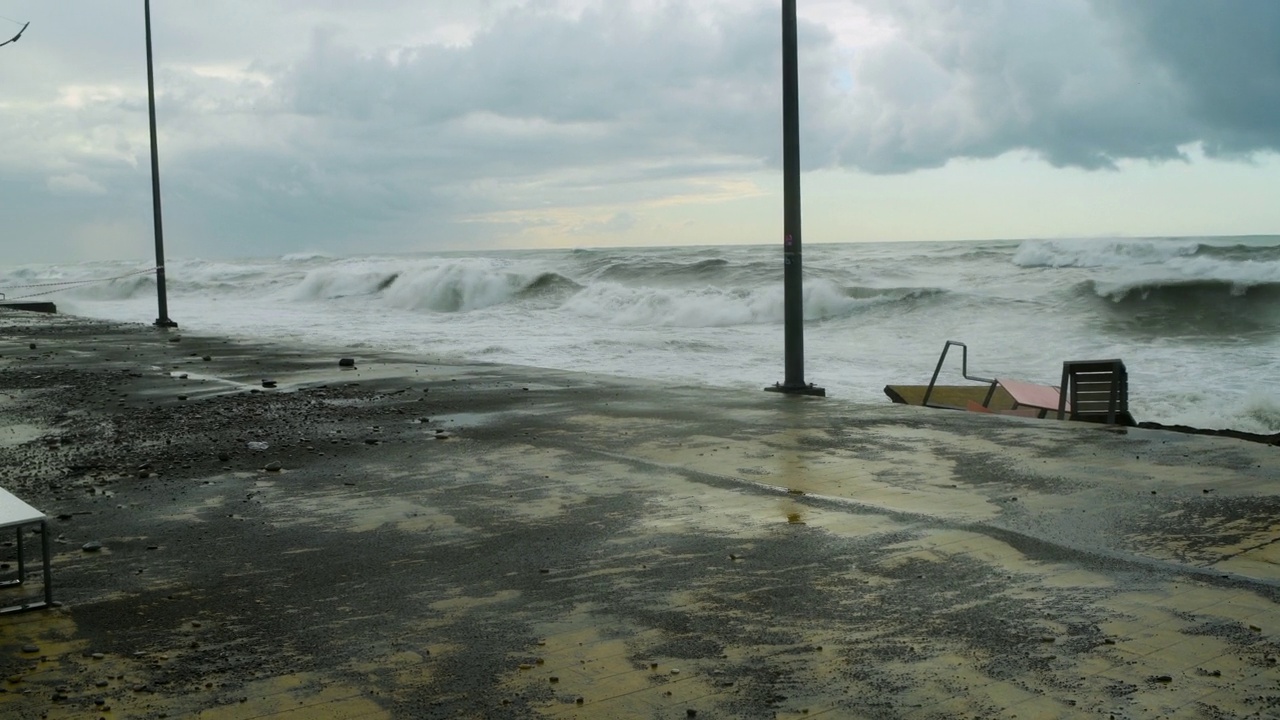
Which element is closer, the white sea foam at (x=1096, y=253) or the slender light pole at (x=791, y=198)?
the slender light pole at (x=791, y=198)

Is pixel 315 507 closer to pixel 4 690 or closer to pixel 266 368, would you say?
pixel 4 690

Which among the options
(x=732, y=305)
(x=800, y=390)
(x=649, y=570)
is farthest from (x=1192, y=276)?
(x=649, y=570)

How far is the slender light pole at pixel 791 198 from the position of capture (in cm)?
1172

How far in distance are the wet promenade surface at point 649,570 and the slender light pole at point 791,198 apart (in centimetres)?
204

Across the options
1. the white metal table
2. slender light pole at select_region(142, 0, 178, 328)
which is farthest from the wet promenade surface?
slender light pole at select_region(142, 0, 178, 328)

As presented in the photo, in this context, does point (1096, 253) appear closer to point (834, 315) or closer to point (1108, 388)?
point (834, 315)

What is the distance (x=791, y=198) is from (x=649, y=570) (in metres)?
7.27

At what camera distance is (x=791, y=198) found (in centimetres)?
1191

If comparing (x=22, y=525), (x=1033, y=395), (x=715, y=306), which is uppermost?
(x=22, y=525)

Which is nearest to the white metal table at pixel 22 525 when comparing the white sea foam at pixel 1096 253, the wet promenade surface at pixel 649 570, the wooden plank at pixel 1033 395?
the wet promenade surface at pixel 649 570

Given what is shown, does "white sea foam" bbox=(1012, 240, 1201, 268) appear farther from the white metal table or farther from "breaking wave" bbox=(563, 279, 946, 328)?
the white metal table

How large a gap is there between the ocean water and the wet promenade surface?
287 inches

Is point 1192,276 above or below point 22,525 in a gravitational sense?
above

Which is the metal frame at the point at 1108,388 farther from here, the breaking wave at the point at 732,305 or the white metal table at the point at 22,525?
the breaking wave at the point at 732,305
